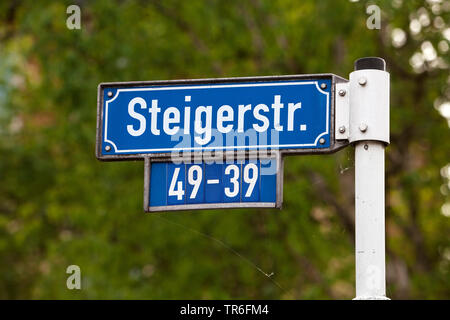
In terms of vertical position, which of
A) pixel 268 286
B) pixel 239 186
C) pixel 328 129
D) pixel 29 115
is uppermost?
pixel 29 115

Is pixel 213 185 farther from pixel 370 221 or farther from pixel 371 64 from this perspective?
pixel 371 64

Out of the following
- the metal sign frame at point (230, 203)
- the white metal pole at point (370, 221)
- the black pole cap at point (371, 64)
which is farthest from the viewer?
the black pole cap at point (371, 64)

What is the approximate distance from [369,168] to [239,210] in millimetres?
6395

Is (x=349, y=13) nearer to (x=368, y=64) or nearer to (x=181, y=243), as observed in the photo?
(x=181, y=243)

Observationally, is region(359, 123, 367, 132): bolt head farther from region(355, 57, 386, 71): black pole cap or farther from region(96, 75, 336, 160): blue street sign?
region(355, 57, 386, 71): black pole cap

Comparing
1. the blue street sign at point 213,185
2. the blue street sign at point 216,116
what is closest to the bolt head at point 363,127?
the blue street sign at point 216,116

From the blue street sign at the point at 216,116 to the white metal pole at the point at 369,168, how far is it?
113 millimetres

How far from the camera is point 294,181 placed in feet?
31.0

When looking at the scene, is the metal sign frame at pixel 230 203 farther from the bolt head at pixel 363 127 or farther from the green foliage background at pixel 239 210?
the green foliage background at pixel 239 210

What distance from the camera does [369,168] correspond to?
10.6ft

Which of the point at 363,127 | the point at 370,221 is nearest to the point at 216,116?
the point at 363,127

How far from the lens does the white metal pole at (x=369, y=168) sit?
3131mm
